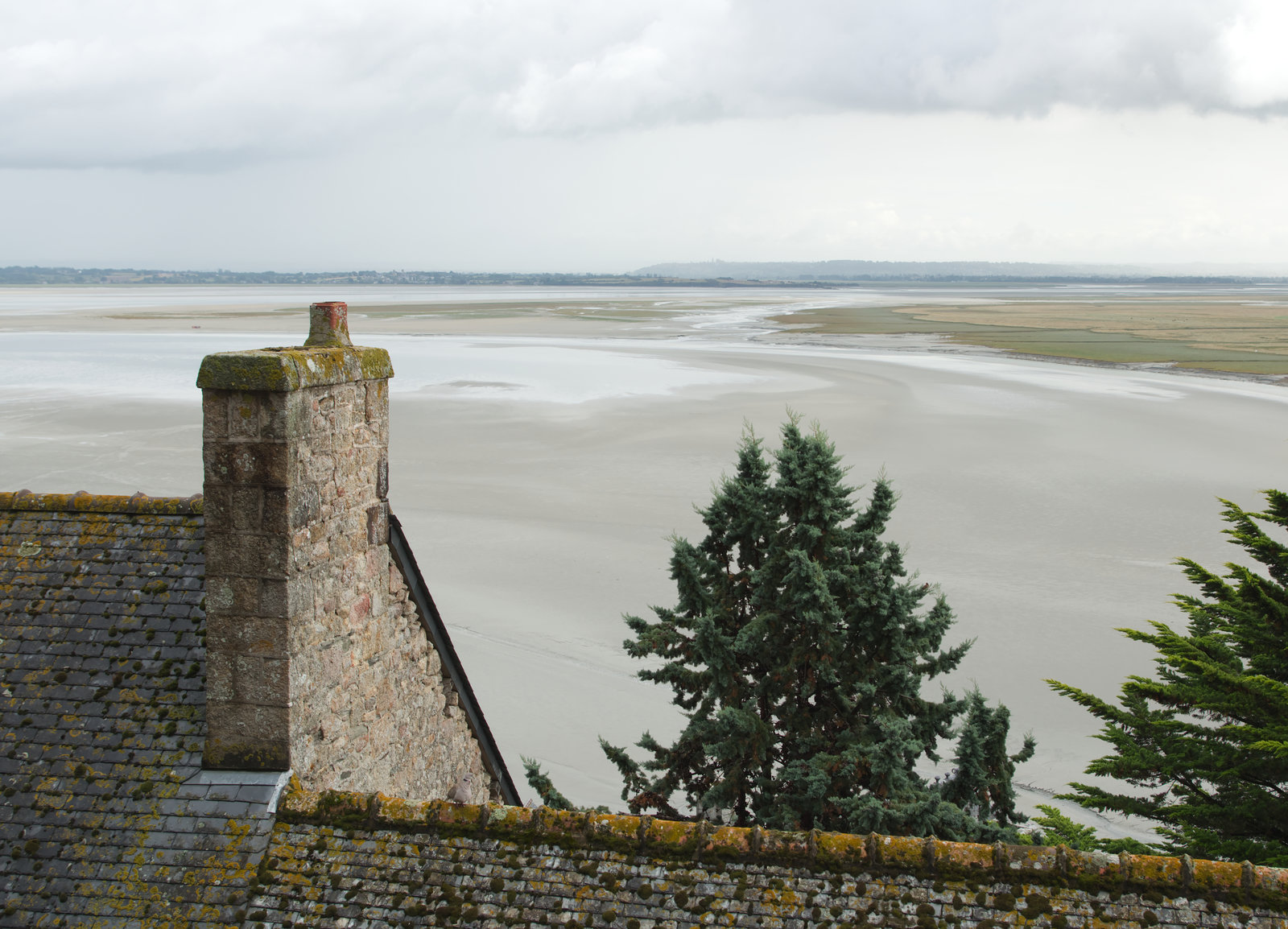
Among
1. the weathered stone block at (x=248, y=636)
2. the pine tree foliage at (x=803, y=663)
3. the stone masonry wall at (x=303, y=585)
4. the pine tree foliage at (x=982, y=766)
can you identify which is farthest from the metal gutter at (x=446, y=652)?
the pine tree foliage at (x=982, y=766)

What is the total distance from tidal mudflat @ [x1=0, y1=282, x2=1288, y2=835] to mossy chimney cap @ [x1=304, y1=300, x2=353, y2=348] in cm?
722

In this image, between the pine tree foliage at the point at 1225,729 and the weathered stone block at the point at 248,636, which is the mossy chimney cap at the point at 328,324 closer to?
the weathered stone block at the point at 248,636

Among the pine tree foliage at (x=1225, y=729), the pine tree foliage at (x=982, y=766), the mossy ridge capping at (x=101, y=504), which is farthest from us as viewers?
the pine tree foliage at (x=982, y=766)

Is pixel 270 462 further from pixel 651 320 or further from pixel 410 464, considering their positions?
pixel 651 320

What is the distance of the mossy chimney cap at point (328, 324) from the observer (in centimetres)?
523

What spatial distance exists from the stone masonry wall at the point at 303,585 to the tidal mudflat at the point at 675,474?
20.9 ft

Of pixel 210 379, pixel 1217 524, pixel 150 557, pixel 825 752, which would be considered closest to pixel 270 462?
pixel 210 379

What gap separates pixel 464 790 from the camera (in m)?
6.09

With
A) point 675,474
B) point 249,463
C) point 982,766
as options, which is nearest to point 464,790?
point 249,463

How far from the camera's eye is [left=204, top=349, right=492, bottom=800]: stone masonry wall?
4543 millimetres

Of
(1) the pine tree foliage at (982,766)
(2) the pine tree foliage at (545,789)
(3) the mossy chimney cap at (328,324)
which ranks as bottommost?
(2) the pine tree foliage at (545,789)

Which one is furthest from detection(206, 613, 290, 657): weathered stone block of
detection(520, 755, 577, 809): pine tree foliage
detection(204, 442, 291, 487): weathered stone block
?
detection(520, 755, 577, 809): pine tree foliage

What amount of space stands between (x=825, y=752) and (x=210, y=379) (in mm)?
5637

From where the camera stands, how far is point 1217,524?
21328 mm
